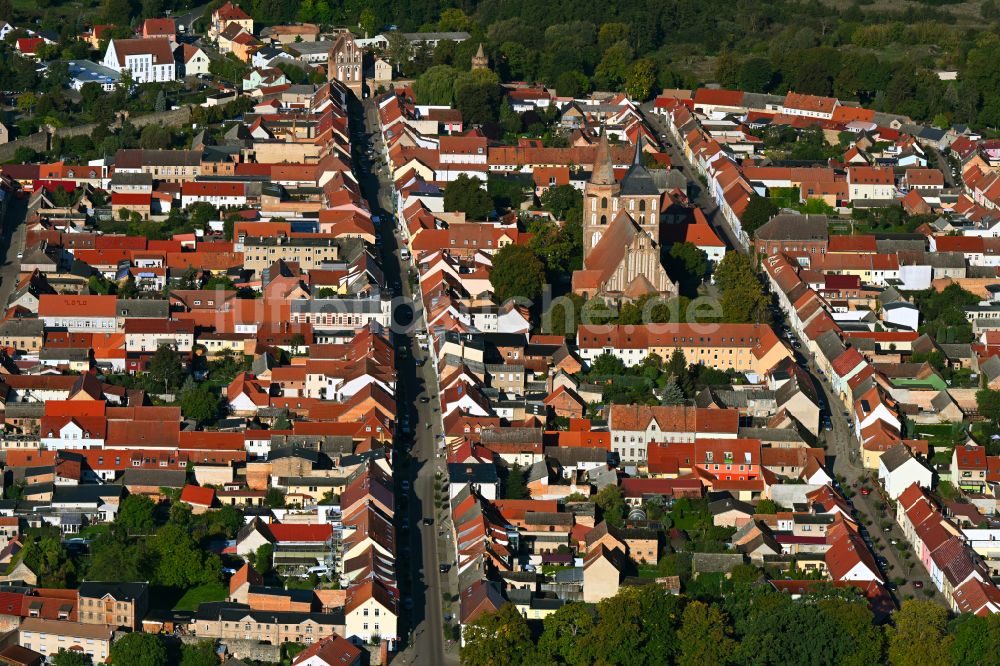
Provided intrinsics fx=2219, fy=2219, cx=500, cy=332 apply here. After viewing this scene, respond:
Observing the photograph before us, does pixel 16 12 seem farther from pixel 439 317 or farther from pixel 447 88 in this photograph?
pixel 439 317

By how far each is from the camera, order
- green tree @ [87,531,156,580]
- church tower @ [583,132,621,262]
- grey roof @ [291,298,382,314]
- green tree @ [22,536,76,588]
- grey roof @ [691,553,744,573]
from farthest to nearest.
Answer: church tower @ [583,132,621,262]
grey roof @ [291,298,382,314]
grey roof @ [691,553,744,573]
green tree @ [22,536,76,588]
green tree @ [87,531,156,580]

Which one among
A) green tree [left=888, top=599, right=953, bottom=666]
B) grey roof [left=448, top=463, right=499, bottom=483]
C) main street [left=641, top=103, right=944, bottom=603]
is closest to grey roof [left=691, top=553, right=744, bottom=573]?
main street [left=641, top=103, right=944, bottom=603]

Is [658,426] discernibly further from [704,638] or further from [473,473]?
[704,638]

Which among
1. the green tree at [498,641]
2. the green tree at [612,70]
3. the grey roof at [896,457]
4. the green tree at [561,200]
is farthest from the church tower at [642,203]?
A: the green tree at [612,70]

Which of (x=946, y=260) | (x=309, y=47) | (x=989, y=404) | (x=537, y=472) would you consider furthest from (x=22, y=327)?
(x=309, y=47)

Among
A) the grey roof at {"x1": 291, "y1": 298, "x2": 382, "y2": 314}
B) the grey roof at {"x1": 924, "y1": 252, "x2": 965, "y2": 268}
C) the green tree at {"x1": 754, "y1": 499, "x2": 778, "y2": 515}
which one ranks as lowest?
the green tree at {"x1": 754, "y1": 499, "x2": 778, "y2": 515}

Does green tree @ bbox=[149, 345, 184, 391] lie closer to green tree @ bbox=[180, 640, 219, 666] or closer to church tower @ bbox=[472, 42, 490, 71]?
green tree @ bbox=[180, 640, 219, 666]

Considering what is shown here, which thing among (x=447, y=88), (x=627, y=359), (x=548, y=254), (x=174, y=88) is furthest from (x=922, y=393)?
(x=174, y=88)
